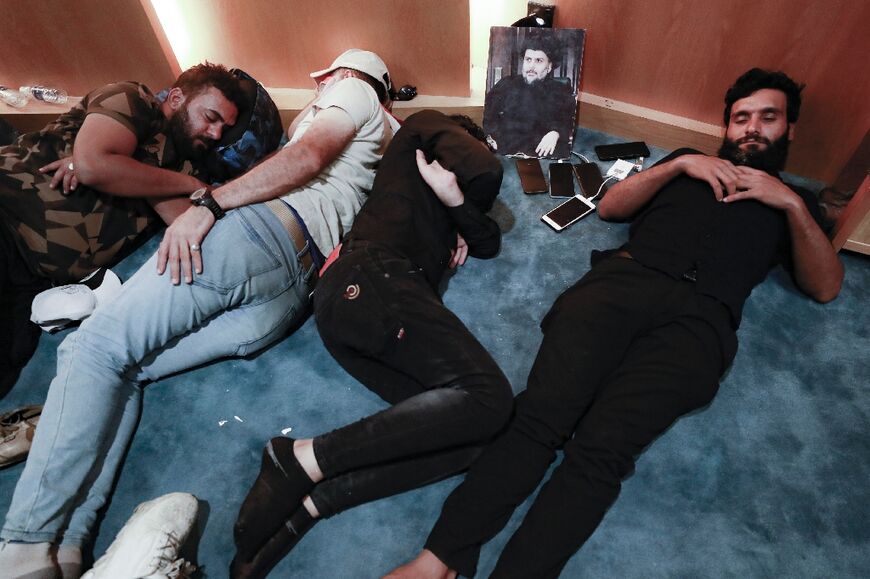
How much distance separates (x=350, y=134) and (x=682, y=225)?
3.40 feet

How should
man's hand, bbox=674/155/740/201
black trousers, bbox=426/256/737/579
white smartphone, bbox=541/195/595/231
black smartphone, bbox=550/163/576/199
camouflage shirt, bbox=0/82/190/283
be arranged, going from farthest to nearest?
black smartphone, bbox=550/163/576/199 → white smartphone, bbox=541/195/595/231 → camouflage shirt, bbox=0/82/190/283 → man's hand, bbox=674/155/740/201 → black trousers, bbox=426/256/737/579

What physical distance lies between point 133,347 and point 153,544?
515 millimetres

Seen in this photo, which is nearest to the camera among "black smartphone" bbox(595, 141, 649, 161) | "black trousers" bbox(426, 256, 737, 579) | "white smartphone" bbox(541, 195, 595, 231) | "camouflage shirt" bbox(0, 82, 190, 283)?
"black trousers" bbox(426, 256, 737, 579)

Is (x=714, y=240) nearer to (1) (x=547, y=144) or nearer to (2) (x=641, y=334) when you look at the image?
(2) (x=641, y=334)

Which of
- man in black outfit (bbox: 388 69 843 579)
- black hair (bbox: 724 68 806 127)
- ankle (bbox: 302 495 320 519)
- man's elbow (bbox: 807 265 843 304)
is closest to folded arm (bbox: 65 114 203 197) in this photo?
ankle (bbox: 302 495 320 519)

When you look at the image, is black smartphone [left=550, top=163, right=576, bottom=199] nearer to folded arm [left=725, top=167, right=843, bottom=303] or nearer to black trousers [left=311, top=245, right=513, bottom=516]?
→ folded arm [left=725, top=167, right=843, bottom=303]

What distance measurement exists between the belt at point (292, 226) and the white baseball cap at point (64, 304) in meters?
0.63

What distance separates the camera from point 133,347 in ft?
4.55

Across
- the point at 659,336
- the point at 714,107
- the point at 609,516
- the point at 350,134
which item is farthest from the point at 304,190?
the point at 714,107

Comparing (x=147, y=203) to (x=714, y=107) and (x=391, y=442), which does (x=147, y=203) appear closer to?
(x=391, y=442)

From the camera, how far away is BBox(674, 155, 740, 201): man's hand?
4.83ft

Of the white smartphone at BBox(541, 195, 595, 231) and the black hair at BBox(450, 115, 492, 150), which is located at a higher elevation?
the black hair at BBox(450, 115, 492, 150)

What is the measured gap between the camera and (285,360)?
166 cm

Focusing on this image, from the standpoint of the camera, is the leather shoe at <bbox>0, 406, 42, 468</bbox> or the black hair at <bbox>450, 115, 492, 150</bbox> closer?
the leather shoe at <bbox>0, 406, 42, 468</bbox>
